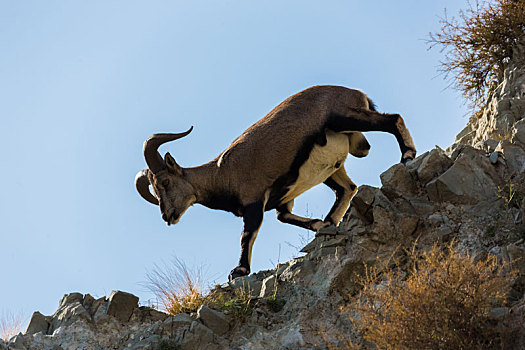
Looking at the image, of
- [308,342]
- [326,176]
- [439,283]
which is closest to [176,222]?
[326,176]

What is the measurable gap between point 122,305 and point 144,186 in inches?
162

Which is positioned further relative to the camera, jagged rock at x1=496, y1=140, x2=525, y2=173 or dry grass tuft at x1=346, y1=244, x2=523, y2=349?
jagged rock at x1=496, y1=140, x2=525, y2=173

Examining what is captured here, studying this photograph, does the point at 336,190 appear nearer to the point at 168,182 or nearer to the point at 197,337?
the point at 168,182

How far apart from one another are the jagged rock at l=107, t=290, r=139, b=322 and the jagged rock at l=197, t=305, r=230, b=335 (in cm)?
125

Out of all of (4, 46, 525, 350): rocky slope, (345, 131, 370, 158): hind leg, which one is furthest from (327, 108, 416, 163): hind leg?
(4, 46, 525, 350): rocky slope

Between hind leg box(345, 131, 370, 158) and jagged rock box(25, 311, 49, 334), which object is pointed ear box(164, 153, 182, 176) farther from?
jagged rock box(25, 311, 49, 334)

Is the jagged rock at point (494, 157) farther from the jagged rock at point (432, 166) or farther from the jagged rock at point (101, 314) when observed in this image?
the jagged rock at point (101, 314)

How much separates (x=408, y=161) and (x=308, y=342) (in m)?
4.08

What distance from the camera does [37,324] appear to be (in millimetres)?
10336

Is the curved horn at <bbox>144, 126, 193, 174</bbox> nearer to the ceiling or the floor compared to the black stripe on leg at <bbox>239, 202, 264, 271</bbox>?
nearer to the ceiling

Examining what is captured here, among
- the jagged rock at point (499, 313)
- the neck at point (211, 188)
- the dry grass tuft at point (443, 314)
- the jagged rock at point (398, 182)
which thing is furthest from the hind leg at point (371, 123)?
the dry grass tuft at point (443, 314)

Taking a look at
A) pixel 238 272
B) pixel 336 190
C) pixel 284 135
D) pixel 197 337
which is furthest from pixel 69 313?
pixel 336 190

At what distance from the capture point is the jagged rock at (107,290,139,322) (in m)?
10.2

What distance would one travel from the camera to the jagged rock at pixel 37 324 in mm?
10234
